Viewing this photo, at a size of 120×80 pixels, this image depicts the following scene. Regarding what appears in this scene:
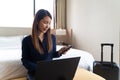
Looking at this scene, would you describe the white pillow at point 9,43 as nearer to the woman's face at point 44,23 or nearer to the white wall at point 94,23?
the white wall at point 94,23

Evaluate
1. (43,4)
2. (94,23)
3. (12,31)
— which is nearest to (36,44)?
(94,23)

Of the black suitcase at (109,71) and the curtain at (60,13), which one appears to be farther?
the curtain at (60,13)

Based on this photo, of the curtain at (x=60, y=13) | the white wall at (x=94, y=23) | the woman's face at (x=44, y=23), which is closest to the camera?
the woman's face at (x=44, y=23)

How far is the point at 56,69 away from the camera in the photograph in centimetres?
103

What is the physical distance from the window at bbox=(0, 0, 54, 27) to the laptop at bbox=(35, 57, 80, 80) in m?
2.49

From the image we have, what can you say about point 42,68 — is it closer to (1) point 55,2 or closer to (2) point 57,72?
(2) point 57,72

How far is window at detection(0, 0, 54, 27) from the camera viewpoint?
10.8 feet

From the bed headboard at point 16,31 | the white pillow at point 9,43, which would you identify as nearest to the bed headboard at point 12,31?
the bed headboard at point 16,31

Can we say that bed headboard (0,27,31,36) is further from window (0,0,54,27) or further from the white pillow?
the white pillow

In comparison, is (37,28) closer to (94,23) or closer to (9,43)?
(9,43)

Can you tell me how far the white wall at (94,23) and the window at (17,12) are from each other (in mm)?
814

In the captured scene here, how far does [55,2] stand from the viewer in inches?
148

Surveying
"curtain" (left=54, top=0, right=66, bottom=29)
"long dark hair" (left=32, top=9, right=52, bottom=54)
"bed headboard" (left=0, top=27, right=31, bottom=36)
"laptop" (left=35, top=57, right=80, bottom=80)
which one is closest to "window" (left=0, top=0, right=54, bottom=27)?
"bed headboard" (left=0, top=27, right=31, bottom=36)

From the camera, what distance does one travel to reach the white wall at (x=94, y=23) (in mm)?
2572
